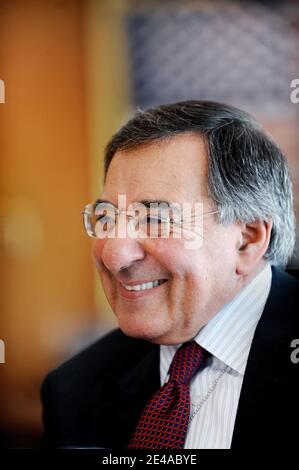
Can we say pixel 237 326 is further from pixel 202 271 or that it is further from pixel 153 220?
pixel 153 220

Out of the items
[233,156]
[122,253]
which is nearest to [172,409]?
[122,253]

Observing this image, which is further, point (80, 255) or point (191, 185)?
point (80, 255)

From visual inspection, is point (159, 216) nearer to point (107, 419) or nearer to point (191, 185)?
point (191, 185)

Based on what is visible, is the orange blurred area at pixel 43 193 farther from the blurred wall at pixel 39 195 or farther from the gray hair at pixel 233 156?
the gray hair at pixel 233 156

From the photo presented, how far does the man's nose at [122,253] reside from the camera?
3.00ft

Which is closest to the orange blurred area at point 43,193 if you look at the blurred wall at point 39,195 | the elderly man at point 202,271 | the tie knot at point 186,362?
the blurred wall at point 39,195

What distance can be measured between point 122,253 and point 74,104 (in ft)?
1.24

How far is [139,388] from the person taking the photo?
1.04 m

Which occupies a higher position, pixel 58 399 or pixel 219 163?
pixel 219 163

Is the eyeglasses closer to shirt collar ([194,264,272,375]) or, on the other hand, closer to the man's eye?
the man's eye

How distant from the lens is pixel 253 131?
98cm

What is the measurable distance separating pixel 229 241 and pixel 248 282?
11cm

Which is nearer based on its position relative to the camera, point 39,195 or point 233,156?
point 233,156
